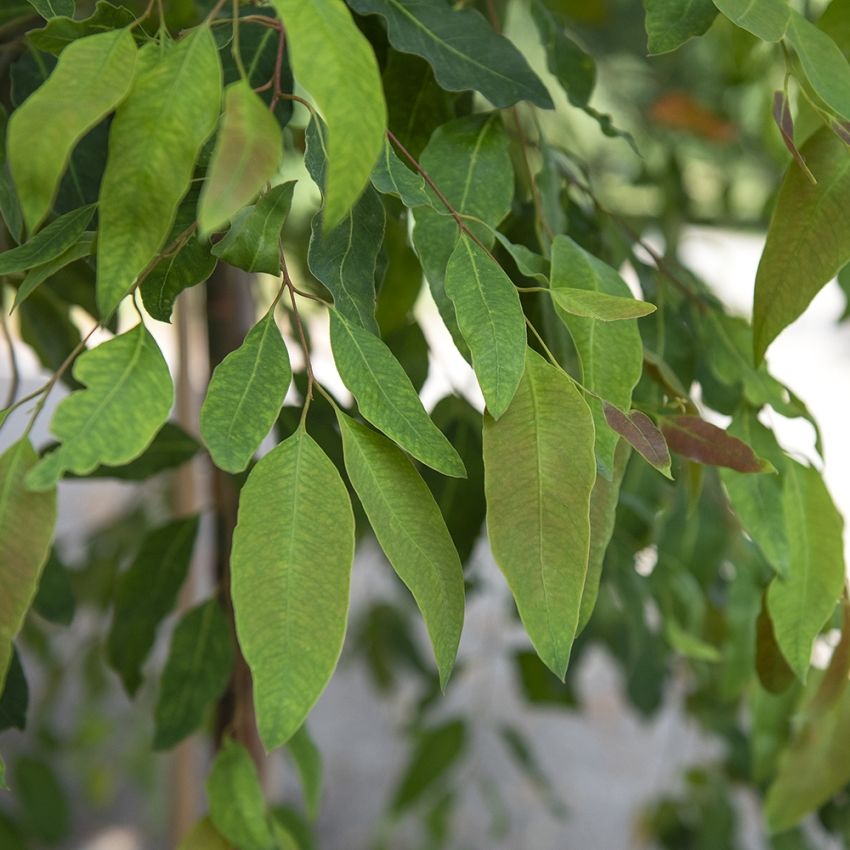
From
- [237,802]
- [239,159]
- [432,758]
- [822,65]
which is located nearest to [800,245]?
[822,65]

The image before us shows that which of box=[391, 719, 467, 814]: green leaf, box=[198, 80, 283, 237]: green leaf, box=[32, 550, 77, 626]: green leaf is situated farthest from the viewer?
box=[391, 719, 467, 814]: green leaf

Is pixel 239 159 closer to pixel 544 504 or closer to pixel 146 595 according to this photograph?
pixel 544 504

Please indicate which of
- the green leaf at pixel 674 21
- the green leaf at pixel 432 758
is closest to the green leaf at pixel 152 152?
the green leaf at pixel 674 21

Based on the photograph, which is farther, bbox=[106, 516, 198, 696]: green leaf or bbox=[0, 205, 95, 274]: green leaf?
bbox=[106, 516, 198, 696]: green leaf

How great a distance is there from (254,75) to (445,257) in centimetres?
8

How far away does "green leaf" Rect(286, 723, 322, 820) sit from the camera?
1.27ft

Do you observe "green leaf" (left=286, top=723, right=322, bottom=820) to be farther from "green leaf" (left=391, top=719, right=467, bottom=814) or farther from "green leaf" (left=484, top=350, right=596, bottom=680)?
"green leaf" (left=391, top=719, right=467, bottom=814)

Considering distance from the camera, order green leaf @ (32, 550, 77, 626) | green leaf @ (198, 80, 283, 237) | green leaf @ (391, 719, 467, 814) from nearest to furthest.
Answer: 1. green leaf @ (198, 80, 283, 237)
2. green leaf @ (32, 550, 77, 626)
3. green leaf @ (391, 719, 467, 814)

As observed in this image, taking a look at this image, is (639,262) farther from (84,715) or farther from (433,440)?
(84,715)

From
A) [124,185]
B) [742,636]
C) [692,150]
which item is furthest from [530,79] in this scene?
[692,150]

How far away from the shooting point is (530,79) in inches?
10.9

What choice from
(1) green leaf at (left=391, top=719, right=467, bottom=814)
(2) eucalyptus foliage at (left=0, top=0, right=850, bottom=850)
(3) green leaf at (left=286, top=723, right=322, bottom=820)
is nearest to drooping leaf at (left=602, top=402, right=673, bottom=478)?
(2) eucalyptus foliage at (left=0, top=0, right=850, bottom=850)

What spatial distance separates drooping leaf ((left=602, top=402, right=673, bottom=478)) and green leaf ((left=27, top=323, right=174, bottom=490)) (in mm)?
91

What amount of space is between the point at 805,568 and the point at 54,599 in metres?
0.26
